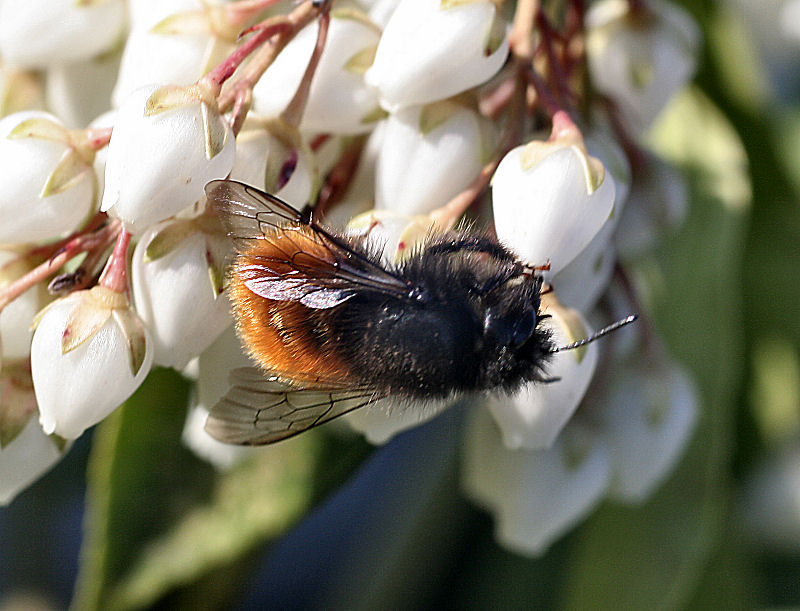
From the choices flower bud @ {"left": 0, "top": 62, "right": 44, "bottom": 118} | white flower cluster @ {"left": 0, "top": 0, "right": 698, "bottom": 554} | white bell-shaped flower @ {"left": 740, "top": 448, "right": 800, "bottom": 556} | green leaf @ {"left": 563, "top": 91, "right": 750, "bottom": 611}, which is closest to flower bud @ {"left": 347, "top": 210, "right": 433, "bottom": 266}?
white flower cluster @ {"left": 0, "top": 0, "right": 698, "bottom": 554}

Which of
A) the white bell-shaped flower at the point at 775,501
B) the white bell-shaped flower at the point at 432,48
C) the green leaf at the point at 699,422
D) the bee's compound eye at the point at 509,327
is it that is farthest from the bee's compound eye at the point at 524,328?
the white bell-shaped flower at the point at 775,501

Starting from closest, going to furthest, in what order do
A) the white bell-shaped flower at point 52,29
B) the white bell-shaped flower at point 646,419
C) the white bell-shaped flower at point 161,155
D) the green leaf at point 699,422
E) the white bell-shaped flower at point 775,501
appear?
1. the white bell-shaped flower at point 161,155
2. the white bell-shaped flower at point 52,29
3. the white bell-shaped flower at point 646,419
4. the green leaf at point 699,422
5. the white bell-shaped flower at point 775,501

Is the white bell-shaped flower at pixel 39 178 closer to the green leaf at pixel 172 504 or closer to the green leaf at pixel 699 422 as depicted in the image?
the green leaf at pixel 172 504

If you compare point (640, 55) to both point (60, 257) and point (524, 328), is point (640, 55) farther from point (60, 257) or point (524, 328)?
point (60, 257)

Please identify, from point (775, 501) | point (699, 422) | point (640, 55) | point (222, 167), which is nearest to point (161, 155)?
point (222, 167)

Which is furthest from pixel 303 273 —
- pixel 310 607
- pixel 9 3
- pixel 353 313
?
pixel 310 607
